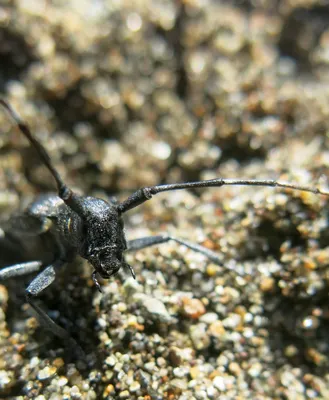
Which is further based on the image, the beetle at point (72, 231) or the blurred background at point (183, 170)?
the blurred background at point (183, 170)

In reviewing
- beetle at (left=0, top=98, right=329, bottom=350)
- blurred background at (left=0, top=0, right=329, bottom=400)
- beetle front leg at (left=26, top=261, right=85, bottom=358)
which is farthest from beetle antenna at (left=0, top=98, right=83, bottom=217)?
blurred background at (left=0, top=0, right=329, bottom=400)

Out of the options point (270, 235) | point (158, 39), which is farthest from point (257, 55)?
point (270, 235)

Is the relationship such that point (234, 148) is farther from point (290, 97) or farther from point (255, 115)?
point (290, 97)

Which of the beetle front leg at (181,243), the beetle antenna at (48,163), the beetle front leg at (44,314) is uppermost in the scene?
the beetle front leg at (181,243)

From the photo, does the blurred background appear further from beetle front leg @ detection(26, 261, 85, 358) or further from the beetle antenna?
the beetle antenna

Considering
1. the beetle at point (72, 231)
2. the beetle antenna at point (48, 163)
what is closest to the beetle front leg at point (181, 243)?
the beetle at point (72, 231)

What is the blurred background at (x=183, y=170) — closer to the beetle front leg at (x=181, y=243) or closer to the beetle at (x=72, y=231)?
the beetle front leg at (x=181, y=243)
